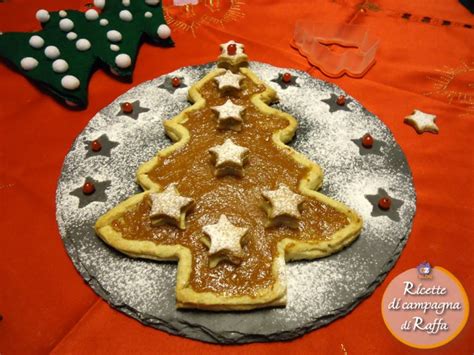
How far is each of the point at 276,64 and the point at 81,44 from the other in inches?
64.9

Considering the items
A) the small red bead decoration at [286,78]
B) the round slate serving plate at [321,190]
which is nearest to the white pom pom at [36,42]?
the round slate serving plate at [321,190]

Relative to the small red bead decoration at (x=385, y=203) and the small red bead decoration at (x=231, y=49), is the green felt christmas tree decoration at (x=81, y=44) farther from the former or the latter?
the small red bead decoration at (x=385, y=203)

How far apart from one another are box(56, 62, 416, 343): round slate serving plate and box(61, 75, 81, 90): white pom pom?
1.19ft

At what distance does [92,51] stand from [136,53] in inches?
14.3

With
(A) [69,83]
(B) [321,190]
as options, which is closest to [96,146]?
(A) [69,83]

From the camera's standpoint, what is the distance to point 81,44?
3.36 metres

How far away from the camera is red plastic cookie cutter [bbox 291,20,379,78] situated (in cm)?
355

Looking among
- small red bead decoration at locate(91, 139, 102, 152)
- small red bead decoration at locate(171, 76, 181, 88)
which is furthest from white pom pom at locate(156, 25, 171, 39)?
small red bead decoration at locate(91, 139, 102, 152)

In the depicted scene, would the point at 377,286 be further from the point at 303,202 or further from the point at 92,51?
the point at 92,51

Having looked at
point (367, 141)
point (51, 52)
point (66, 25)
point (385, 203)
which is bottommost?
point (385, 203)

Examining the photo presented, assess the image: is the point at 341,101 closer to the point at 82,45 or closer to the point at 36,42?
the point at 82,45

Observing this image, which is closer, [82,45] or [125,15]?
[82,45]

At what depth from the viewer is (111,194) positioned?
2.52 meters

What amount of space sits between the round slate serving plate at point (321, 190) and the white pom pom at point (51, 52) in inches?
27.5
